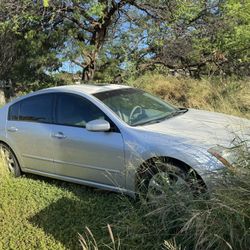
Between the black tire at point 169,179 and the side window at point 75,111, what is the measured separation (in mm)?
1113

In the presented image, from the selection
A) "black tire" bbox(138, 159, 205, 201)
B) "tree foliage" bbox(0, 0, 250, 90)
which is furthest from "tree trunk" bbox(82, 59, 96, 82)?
"black tire" bbox(138, 159, 205, 201)

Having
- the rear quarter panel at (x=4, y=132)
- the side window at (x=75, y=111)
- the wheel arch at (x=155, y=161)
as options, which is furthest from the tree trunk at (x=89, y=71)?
the wheel arch at (x=155, y=161)

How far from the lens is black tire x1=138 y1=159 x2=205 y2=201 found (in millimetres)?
4410

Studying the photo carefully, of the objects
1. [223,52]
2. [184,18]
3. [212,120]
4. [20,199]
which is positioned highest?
[184,18]

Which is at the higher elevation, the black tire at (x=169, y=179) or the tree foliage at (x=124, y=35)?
the tree foliage at (x=124, y=35)

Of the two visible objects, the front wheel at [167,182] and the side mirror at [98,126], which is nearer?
the front wheel at [167,182]

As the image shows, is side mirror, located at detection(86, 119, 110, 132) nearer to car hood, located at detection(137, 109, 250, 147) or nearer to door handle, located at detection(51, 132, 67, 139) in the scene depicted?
car hood, located at detection(137, 109, 250, 147)

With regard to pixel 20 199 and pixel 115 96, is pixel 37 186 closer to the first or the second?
pixel 20 199

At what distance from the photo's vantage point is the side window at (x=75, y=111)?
6117mm

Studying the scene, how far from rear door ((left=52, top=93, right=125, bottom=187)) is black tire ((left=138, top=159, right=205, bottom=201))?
46 centimetres

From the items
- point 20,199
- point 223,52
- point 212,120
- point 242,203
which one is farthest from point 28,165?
point 223,52

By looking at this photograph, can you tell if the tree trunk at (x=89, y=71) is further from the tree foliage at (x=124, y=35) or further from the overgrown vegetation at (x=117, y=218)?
the overgrown vegetation at (x=117, y=218)

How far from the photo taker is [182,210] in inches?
162

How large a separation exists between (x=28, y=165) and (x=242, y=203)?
13.1ft
